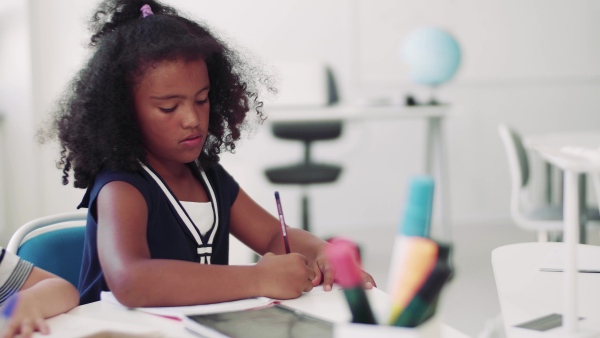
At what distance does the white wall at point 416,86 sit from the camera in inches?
176

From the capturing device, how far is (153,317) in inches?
35.2

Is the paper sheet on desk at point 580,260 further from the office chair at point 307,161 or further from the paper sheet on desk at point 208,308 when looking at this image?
the office chair at point 307,161

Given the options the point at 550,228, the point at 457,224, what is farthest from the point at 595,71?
the point at 550,228

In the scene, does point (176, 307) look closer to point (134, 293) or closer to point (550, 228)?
point (134, 293)

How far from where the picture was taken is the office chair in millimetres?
3369

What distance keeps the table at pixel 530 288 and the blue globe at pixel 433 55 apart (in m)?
2.83

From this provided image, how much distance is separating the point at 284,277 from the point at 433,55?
10.00 feet

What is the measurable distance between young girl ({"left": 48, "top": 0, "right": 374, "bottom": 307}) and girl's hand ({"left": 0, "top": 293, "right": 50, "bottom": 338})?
124mm

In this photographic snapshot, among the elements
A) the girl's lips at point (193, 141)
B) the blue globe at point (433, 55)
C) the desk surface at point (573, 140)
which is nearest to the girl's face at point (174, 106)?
the girl's lips at point (193, 141)

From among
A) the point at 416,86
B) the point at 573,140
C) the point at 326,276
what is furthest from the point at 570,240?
the point at 416,86

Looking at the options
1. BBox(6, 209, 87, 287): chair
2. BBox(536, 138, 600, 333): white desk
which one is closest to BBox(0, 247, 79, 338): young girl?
BBox(6, 209, 87, 287): chair

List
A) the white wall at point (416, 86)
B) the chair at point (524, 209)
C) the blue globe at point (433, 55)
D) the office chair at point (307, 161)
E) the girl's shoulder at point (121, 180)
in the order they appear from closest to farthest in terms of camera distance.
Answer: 1. the girl's shoulder at point (121, 180)
2. the chair at point (524, 209)
3. the office chair at point (307, 161)
4. the blue globe at point (433, 55)
5. the white wall at point (416, 86)

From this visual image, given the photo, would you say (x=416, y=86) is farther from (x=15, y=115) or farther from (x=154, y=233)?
(x=154, y=233)

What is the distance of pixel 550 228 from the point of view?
2.65m
